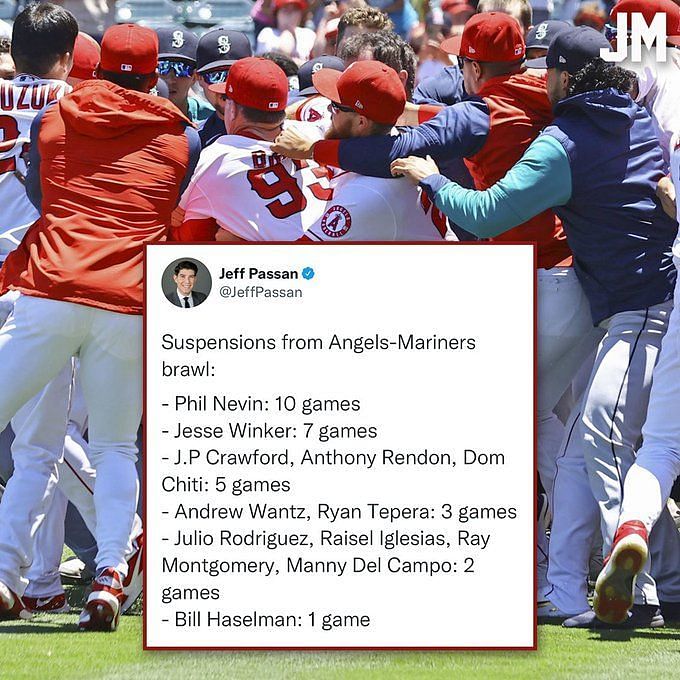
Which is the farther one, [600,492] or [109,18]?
[109,18]

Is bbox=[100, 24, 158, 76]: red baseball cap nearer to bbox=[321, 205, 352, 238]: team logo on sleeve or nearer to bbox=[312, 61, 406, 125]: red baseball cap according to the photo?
bbox=[312, 61, 406, 125]: red baseball cap

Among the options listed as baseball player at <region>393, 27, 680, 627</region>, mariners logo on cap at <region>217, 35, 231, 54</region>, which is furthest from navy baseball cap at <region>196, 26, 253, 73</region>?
baseball player at <region>393, 27, 680, 627</region>

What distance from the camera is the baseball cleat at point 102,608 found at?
4977mm

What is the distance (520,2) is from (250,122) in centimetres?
224

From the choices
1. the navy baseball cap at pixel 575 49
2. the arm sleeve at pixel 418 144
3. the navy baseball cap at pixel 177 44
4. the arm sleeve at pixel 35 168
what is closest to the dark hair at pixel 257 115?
the arm sleeve at pixel 418 144

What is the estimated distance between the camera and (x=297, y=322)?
4277mm

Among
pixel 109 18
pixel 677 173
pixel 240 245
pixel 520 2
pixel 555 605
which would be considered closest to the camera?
pixel 240 245

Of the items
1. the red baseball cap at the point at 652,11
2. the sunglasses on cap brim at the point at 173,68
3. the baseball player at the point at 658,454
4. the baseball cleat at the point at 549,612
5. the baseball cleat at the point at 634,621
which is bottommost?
the baseball cleat at the point at 549,612

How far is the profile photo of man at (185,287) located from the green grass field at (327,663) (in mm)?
997

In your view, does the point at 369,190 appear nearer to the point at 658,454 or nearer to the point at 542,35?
the point at 658,454

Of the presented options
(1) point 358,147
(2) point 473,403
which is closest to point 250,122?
(1) point 358,147

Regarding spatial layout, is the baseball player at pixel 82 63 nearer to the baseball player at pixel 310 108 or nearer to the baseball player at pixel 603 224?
the baseball player at pixel 310 108

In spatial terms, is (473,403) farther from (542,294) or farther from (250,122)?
(250,122)

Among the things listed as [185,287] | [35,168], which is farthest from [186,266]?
[35,168]
